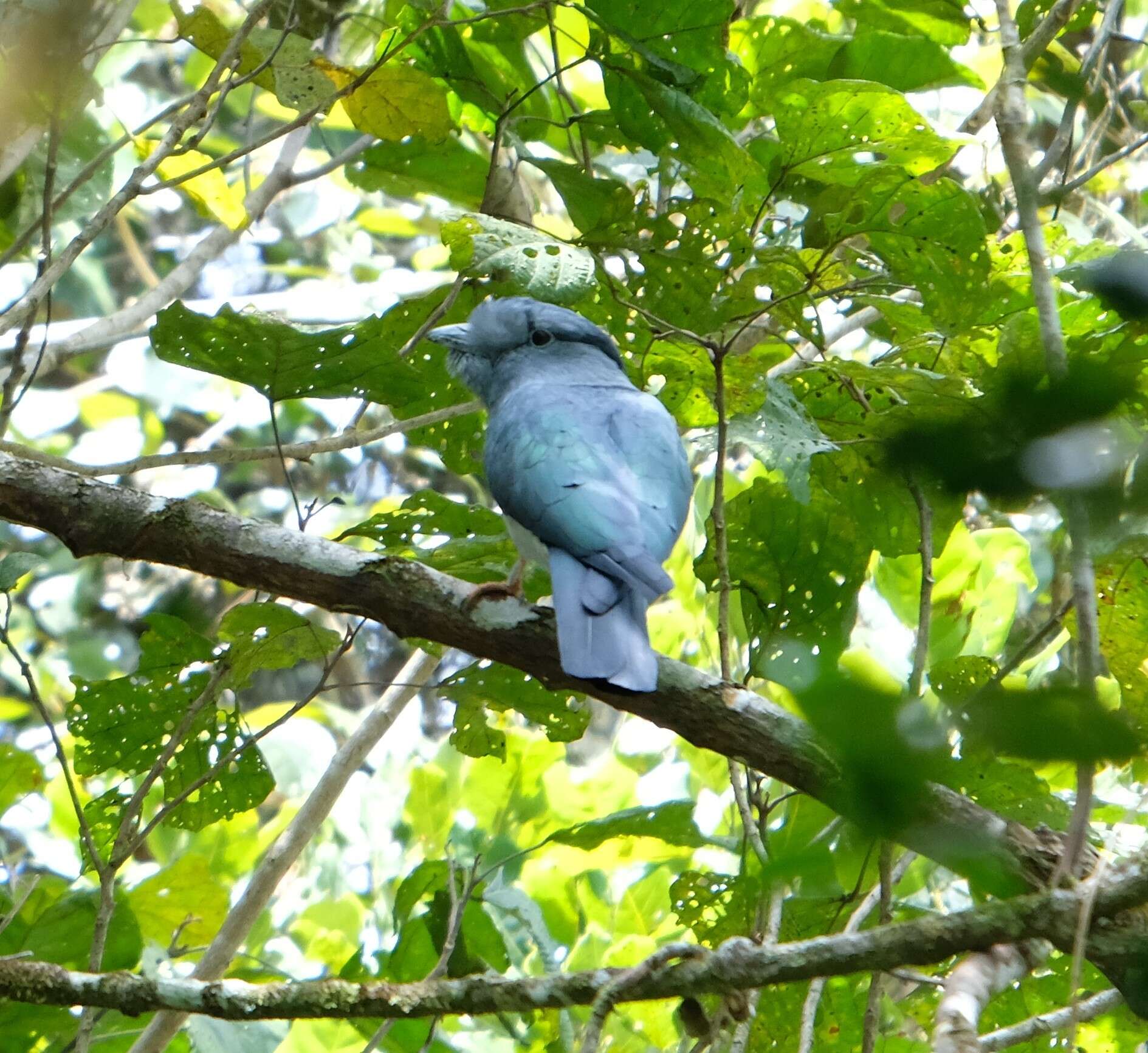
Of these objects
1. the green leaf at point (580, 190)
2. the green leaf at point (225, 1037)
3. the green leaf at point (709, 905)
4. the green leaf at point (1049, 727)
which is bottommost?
the green leaf at point (225, 1037)

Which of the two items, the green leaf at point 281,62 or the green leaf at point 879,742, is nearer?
the green leaf at point 879,742

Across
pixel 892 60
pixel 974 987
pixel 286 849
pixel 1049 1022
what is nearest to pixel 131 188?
pixel 286 849

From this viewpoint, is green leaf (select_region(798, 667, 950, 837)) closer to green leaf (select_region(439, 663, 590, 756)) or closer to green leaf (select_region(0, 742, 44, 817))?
green leaf (select_region(439, 663, 590, 756))

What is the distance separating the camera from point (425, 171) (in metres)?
3.38

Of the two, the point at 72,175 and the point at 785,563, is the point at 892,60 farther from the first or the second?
the point at 72,175

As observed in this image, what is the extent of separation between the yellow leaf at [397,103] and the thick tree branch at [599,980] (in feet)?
6.53

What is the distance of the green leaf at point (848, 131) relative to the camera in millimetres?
2477

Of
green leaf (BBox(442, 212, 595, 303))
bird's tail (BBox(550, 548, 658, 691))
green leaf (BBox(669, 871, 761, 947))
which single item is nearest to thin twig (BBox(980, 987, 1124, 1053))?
green leaf (BBox(669, 871, 761, 947))

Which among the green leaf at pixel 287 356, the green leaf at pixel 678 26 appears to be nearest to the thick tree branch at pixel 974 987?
the green leaf at pixel 287 356

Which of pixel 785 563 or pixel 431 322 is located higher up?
pixel 431 322

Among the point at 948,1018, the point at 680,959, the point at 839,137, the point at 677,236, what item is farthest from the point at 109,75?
the point at 948,1018

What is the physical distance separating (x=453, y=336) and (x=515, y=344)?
0.21 metres

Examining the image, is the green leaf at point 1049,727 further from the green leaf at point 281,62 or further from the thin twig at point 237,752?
the green leaf at point 281,62

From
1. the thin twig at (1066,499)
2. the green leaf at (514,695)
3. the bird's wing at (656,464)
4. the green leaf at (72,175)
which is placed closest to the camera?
Answer: the thin twig at (1066,499)
